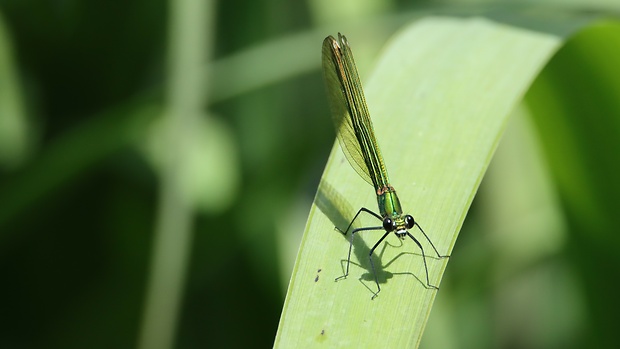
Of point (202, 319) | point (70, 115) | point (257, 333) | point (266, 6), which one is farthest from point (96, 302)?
point (266, 6)

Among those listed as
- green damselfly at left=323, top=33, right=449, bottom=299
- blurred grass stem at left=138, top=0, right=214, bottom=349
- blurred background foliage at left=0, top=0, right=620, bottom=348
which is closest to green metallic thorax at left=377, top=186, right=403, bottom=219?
green damselfly at left=323, top=33, right=449, bottom=299

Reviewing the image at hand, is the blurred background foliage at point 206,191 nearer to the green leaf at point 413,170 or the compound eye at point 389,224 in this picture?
the green leaf at point 413,170

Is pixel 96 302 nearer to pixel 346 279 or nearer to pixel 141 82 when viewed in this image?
pixel 141 82

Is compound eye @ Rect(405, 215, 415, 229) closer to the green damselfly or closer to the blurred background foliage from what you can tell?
the green damselfly

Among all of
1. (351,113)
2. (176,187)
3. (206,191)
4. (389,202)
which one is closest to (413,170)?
(389,202)

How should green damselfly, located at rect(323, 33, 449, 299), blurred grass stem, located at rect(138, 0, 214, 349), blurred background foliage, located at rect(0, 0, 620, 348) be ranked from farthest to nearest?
blurred background foliage, located at rect(0, 0, 620, 348)
blurred grass stem, located at rect(138, 0, 214, 349)
green damselfly, located at rect(323, 33, 449, 299)

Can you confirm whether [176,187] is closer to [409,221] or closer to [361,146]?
[361,146]

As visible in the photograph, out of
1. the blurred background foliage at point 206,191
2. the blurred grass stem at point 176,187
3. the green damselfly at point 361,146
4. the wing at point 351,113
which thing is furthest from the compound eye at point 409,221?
the blurred grass stem at point 176,187
